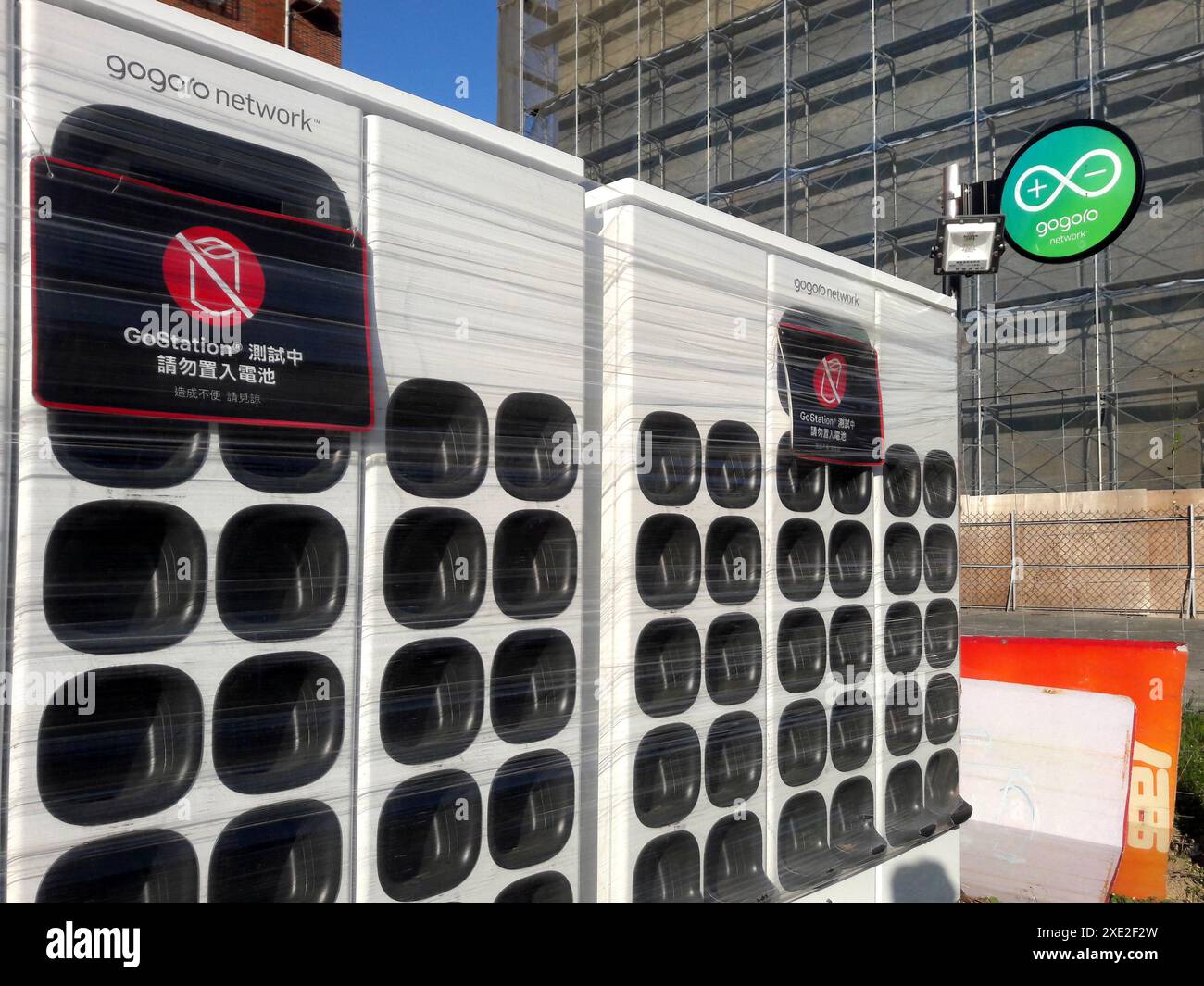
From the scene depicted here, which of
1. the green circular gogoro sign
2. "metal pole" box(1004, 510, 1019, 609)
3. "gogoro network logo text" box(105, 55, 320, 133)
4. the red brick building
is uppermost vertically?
the red brick building

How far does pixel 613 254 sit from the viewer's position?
233 centimetres

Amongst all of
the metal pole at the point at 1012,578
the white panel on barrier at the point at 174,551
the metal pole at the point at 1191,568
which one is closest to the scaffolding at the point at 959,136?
the metal pole at the point at 1191,568

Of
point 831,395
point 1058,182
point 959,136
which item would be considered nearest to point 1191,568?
point 1058,182

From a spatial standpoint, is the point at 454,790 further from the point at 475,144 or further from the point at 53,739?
the point at 475,144

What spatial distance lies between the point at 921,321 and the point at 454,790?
8.21 ft

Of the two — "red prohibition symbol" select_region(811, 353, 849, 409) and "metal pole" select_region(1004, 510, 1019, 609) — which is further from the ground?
"red prohibition symbol" select_region(811, 353, 849, 409)

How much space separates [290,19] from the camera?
399 inches

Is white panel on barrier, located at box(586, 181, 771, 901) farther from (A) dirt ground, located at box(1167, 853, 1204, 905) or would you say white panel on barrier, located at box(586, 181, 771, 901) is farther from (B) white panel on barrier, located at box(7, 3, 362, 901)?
(A) dirt ground, located at box(1167, 853, 1204, 905)

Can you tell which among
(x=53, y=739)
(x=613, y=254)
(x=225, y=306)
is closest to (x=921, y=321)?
(x=613, y=254)

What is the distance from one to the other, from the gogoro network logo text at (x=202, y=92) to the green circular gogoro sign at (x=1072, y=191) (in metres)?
3.81

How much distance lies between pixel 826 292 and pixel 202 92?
6.43 ft

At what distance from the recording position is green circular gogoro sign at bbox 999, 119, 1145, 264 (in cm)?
455

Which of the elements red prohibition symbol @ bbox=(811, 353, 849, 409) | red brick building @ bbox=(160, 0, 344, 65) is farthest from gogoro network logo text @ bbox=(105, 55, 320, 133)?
red brick building @ bbox=(160, 0, 344, 65)

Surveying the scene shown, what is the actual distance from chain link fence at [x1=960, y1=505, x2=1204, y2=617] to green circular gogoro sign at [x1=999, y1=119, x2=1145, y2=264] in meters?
6.38
